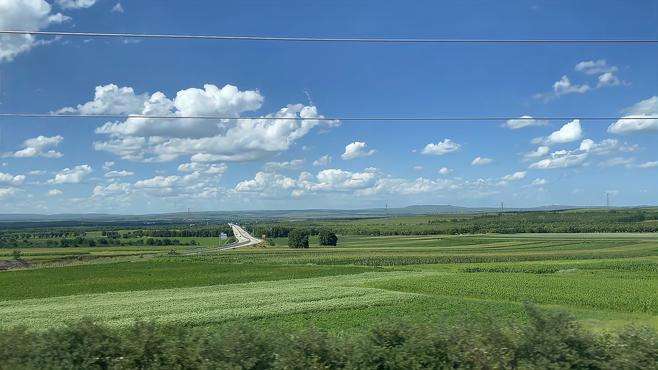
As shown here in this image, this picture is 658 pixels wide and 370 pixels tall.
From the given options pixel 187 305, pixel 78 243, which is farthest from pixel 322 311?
pixel 78 243

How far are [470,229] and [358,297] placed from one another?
101m

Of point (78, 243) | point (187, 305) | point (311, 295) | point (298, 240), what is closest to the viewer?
point (187, 305)

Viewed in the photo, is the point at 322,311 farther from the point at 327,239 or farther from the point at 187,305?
the point at 327,239

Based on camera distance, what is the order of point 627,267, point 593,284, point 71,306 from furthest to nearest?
1. point 627,267
2. point 593,284
3. point 71,306

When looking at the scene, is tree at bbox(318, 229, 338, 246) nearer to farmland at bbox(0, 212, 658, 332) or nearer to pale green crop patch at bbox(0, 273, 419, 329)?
farmland at bbox(0, 212, 658, 332)

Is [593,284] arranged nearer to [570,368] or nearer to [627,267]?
[627,267]

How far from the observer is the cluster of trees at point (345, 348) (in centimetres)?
895

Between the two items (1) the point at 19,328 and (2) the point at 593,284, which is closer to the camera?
(1) the point at 19,328

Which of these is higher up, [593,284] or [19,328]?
[19,328]

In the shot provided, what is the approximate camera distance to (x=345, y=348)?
30.2 feet

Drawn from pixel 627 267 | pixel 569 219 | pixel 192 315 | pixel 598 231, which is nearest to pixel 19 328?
pixel 192 315

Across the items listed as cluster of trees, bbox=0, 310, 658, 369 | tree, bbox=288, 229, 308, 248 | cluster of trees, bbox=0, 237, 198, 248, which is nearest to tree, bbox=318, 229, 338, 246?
tree, bbox=288, 229, 308, 248

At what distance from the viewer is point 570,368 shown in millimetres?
8930

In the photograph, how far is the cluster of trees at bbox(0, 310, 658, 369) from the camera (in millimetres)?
8945
